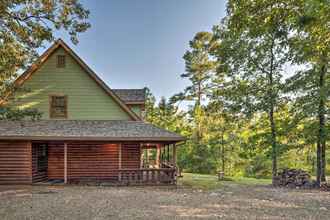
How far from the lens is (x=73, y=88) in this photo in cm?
1486

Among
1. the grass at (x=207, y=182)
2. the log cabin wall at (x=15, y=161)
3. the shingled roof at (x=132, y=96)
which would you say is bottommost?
the grass at (x=207, y=182)

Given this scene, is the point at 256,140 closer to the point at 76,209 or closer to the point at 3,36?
the point at 76,209

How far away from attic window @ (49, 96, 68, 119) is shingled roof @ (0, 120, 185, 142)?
41cm

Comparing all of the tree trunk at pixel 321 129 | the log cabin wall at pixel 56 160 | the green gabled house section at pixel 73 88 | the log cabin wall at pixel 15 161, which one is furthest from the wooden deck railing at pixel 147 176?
the tree trunk at pixel 321 129

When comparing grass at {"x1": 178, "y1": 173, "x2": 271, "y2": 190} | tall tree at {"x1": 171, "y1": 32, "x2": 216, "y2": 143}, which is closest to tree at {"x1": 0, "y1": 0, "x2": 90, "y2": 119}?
grass at {"x1": 178, "y1": 173, "x2": 271, "y2": 190}

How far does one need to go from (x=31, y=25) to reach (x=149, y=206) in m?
9.14

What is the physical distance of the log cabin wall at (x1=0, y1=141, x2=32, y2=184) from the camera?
13117mm

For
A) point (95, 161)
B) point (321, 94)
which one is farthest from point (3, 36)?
point (321, 94)

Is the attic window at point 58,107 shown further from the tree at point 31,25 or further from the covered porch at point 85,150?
the tree at point 31,25

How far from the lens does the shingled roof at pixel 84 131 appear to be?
12.6 metres

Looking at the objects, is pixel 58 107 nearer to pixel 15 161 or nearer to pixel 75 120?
pixel 75 120

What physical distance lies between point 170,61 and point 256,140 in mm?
19415

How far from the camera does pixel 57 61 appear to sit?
49.1 ft

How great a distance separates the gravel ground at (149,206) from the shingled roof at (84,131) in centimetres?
263
